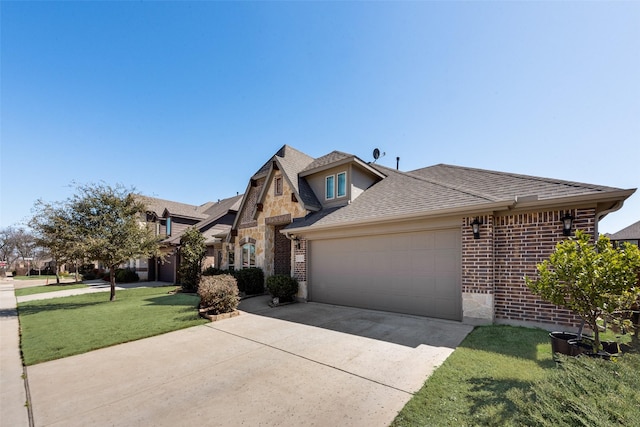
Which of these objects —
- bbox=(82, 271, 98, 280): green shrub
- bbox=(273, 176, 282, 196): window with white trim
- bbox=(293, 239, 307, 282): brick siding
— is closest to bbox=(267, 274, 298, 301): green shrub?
Result: bbox=(293, 239, 307, 282): brick siding

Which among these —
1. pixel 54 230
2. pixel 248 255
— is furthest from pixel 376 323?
pixel 54 230

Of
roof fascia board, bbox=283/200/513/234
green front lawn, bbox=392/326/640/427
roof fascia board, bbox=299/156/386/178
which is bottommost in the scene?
green front lawn, bbox=392/326/640/427

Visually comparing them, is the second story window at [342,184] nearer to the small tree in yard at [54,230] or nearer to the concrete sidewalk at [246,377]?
the concrete sidewalk at [246,377]

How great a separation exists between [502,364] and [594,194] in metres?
4.10

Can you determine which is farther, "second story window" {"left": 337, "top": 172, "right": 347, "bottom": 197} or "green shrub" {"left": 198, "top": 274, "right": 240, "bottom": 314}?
"second story window" {"left": 337, "top": 172, "right": 347, "bottom": 197}

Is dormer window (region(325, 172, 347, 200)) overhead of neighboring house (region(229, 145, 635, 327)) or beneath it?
overhead

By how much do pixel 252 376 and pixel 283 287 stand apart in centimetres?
605

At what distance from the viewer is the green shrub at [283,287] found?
34.8ft

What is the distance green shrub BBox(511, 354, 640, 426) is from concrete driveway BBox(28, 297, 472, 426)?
5.08 feet

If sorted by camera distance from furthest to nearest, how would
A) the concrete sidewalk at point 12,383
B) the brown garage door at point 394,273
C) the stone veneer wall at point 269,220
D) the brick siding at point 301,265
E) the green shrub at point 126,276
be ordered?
the green shrub at point 126,276
the stone veneer wall at point 269,220
the brick siding at point 301,265
the brown garage door at point 394,273
the concrete sidewalk at point 12,383

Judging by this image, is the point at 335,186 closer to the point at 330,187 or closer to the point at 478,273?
the point at 330,187

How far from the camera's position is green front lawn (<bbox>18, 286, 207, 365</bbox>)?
637 centimetres

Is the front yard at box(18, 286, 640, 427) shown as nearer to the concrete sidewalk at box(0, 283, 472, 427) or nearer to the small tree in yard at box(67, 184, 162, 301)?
the concrete sidewalk at box(0, 283, 472, 427)

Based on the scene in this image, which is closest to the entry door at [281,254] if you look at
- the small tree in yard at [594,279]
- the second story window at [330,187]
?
the second story window at [330,187]
